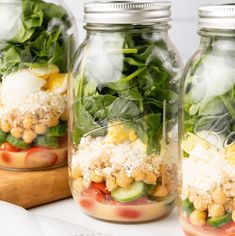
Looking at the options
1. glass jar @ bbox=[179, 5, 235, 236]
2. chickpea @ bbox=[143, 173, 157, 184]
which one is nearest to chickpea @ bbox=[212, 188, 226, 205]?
glass jar @ bbox=[179, 5, 235, 236]

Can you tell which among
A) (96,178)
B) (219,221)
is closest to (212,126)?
(219,221)

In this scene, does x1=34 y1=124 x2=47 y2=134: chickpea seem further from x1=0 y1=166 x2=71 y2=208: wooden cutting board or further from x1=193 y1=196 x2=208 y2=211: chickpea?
x1=193 y1=196 x2=208 y2=211: chickpea

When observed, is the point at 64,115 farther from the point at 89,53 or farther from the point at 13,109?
the point at 89,53

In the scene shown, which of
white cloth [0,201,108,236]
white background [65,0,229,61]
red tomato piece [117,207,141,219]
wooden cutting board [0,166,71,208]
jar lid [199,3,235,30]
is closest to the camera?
jar lid [199,3,235,30]

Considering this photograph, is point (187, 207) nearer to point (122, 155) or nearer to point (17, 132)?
point (122, 155)

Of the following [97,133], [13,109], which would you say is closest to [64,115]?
[13,109]

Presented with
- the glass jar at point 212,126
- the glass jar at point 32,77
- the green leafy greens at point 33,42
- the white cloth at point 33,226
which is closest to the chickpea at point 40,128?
the glass jar at point 32,77
